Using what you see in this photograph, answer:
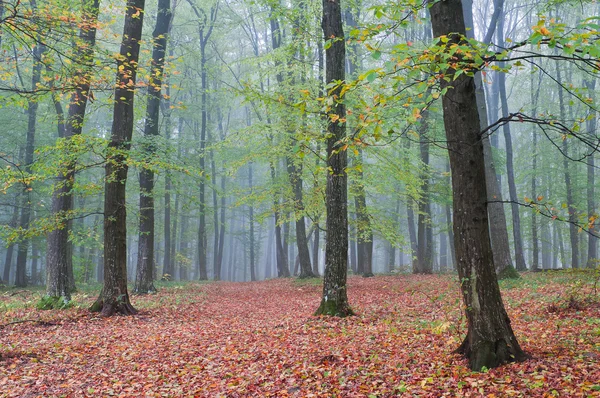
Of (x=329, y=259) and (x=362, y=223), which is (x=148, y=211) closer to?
(x=362, y=223)

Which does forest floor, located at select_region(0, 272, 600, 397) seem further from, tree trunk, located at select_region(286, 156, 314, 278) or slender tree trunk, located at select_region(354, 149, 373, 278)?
tree trunk, located at select_region(286, 156, 314, 278)

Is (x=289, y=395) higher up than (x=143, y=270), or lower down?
lower down

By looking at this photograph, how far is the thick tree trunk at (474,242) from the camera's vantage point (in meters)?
4.48

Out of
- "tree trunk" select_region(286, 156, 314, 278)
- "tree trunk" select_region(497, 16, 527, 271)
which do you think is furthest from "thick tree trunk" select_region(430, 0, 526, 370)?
"tree trunk" select_region(497, 16, 527, 271)

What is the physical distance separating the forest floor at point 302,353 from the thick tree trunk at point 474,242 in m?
0.25

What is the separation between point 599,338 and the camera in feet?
17.1

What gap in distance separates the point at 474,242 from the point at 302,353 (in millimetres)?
3143

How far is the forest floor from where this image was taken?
4426 millimetres

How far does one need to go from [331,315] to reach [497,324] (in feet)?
14.2

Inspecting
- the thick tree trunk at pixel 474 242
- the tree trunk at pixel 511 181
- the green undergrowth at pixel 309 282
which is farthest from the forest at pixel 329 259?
the tree trunk at pixel 511 181

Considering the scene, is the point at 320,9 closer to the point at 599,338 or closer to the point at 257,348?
the point at 257,348

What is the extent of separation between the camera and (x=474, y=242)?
4488 millimetres

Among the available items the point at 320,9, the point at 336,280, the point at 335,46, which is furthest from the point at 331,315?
the point at 320,9

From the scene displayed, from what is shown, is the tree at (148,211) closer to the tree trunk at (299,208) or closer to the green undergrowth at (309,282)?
the tree trunk at (299,208)
